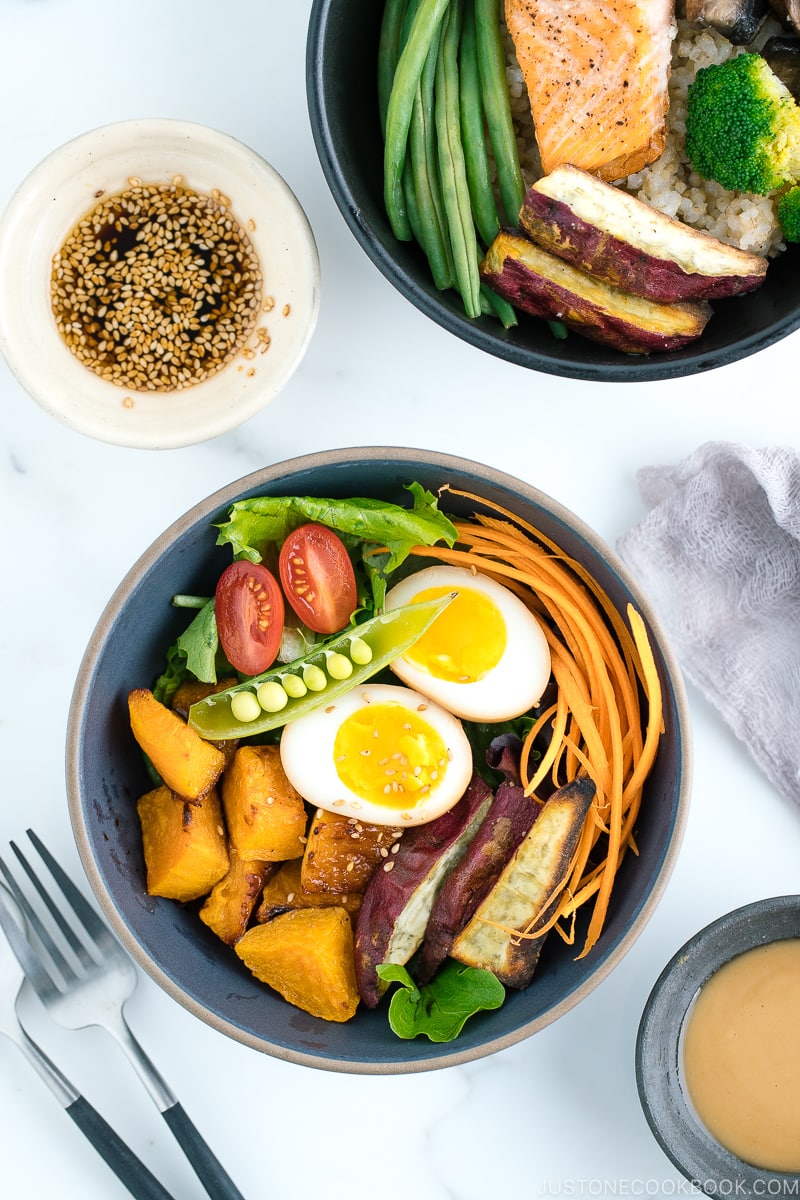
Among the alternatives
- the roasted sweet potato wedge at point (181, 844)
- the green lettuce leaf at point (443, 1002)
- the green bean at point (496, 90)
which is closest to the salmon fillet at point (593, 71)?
the green bean at point (496, 90)

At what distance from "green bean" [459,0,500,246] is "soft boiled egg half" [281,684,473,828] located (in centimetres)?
80

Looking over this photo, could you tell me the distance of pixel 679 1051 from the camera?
68.4 inches

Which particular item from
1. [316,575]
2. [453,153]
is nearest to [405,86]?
[453,153]

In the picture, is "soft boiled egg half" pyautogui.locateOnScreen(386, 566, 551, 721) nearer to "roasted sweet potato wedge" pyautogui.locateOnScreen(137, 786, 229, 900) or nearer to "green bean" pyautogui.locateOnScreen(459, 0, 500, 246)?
"roasted sweet potato wedge" pyautogui.locateOnScreen(137, 786, 229, 900)

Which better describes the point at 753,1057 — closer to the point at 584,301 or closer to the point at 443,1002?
the point at 443,1002

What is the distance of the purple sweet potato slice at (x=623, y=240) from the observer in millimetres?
1479

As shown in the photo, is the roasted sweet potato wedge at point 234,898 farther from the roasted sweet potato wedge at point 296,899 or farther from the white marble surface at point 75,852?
the white marble surface at point 75,852

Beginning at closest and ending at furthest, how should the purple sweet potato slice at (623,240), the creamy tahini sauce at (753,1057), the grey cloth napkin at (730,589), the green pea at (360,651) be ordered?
the purple sweet potato slice at (623,240) < the green pea at (360,651) < the creamy tahini sauce at (753,1057) < the grey cloth napkin at (730,589)

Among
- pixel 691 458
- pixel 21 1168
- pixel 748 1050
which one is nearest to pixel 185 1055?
pixel 21 1168

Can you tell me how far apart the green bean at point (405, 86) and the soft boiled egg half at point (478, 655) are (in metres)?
0.64

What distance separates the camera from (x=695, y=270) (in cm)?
152

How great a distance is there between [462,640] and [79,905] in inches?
32.3

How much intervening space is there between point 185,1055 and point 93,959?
25 cm

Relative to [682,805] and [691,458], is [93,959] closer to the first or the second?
[682,805]
